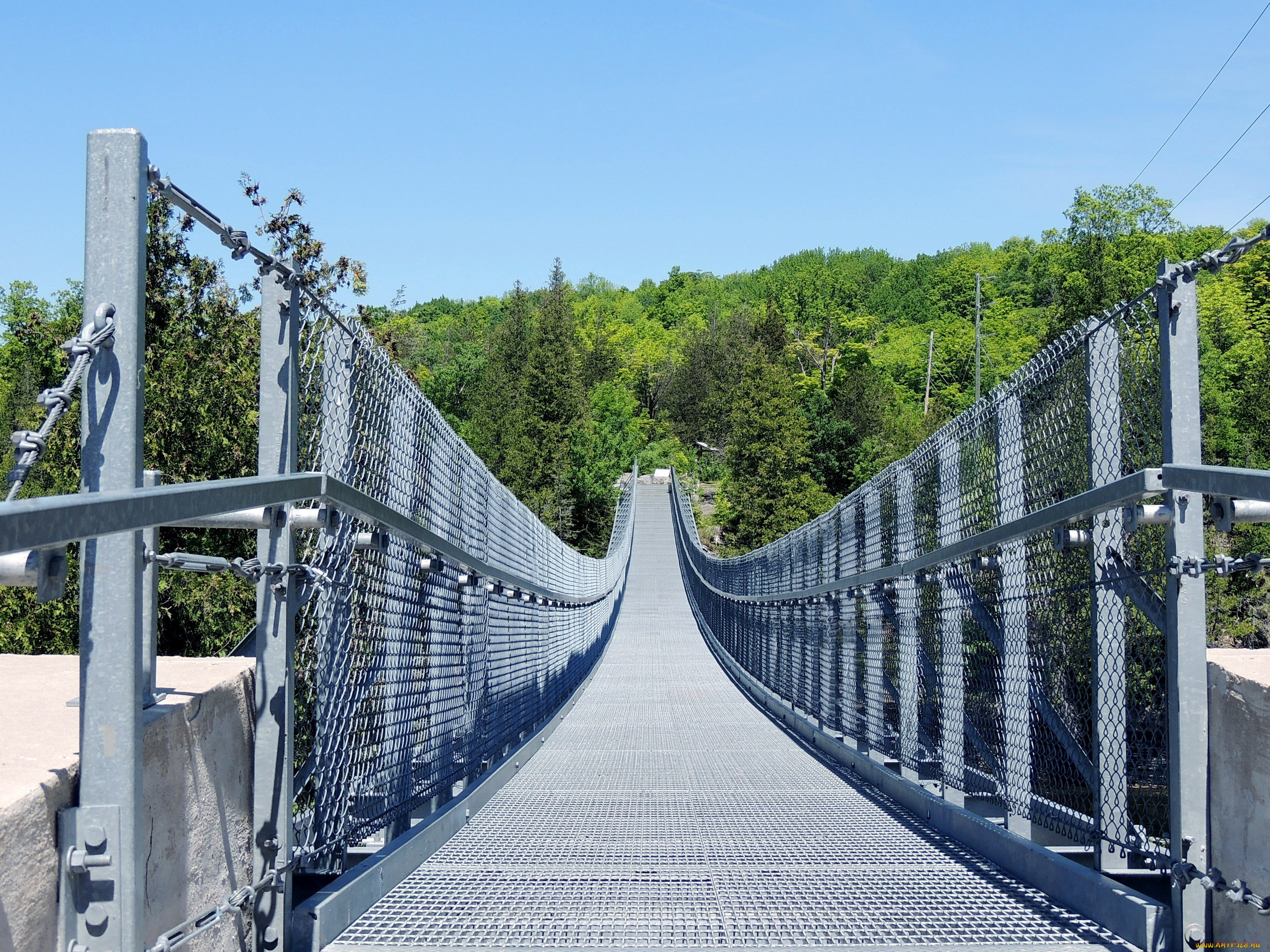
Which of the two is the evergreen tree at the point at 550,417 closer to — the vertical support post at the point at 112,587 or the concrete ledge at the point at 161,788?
the concrete ledge at the point at 161,788

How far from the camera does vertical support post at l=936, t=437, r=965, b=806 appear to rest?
16.1 feet

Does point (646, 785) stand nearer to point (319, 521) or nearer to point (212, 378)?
point (319, 521)

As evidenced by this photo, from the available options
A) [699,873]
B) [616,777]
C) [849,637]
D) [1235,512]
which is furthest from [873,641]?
[1235,512]

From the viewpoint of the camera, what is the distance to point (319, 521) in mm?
2781

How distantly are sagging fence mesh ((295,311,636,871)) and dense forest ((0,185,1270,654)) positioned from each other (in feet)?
2.97

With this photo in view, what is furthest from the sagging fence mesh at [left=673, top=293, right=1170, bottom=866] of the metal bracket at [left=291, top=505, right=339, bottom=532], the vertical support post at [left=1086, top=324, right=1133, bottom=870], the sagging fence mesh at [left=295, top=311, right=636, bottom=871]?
the sagging fence mesh at [left=295, top=311, right=636, bottom=871]

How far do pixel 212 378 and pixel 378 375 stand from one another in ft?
47.3

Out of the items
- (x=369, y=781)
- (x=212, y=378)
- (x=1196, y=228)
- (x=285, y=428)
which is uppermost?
(x=1196, y=228)

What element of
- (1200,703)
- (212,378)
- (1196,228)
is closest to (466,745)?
(1200,703)

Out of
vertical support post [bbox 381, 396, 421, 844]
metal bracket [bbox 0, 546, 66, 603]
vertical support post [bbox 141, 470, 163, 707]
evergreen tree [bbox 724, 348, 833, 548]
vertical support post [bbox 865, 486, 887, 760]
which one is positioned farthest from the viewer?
evergreen tree [bbox 724, 348, 833, 548]

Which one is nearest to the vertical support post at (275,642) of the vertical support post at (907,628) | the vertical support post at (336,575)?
the vertical support post at (336,575)

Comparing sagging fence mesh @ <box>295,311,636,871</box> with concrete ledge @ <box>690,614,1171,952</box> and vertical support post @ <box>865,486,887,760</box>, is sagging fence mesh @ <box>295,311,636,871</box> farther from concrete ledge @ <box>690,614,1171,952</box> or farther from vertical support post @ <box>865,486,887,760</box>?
vertical support post @ <box>865,486,887,760</box>

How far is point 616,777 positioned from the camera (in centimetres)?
645

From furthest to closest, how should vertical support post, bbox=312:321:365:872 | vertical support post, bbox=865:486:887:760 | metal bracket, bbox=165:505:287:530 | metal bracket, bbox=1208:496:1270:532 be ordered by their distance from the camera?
vertical support post, bbox=865:486:887:760 → vertical support post, bbox=312:321:365:872 → metal bracket, bbox=165:505:287:530 → metal bracket, bbox=1208:496:1270:532
